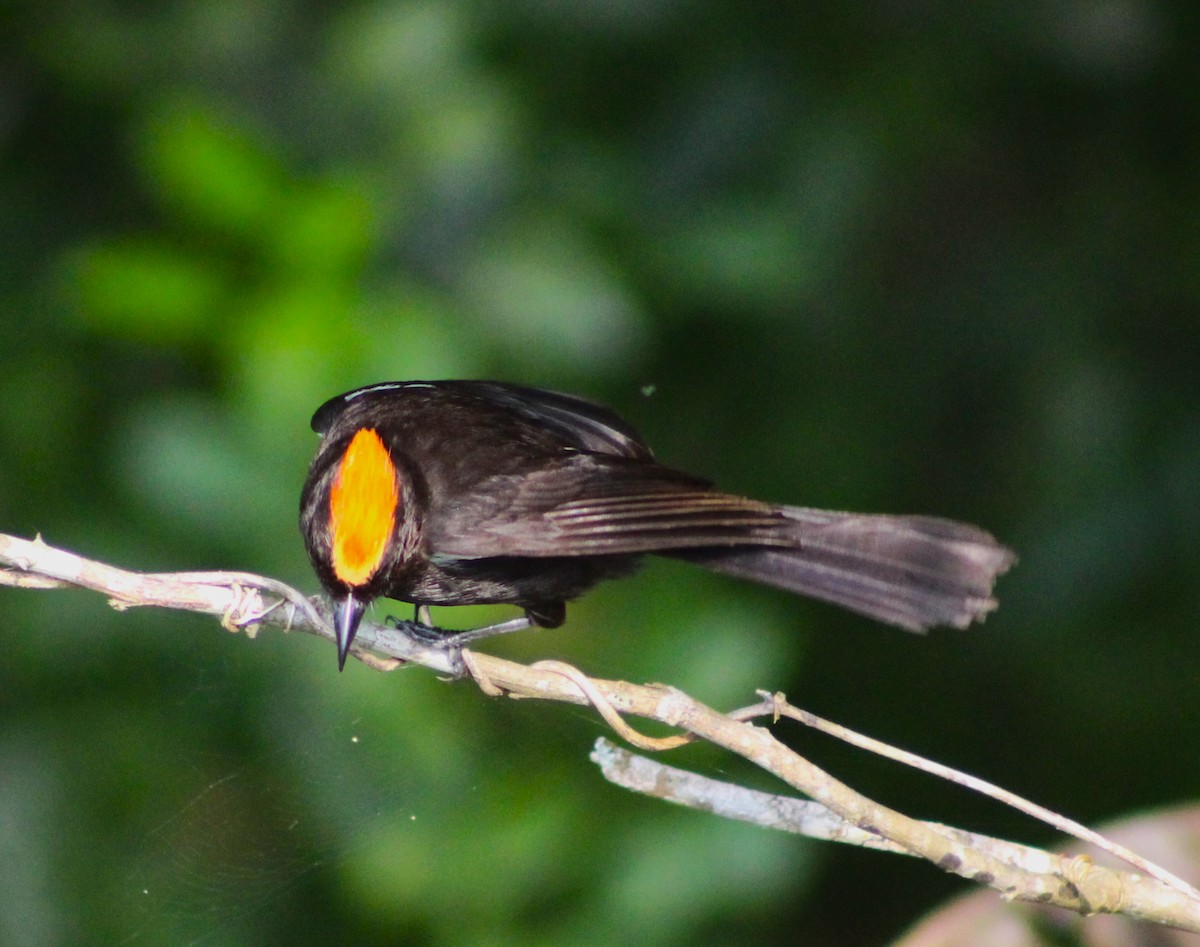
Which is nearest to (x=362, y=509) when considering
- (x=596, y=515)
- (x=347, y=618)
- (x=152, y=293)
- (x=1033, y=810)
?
(x=347, y=618)

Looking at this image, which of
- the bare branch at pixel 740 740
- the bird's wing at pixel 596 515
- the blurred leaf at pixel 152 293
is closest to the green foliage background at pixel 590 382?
the blurred leaf at pixel 152 293

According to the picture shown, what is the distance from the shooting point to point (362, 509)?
278cm

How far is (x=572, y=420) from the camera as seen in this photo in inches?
135

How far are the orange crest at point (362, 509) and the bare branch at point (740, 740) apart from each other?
1.30 feet

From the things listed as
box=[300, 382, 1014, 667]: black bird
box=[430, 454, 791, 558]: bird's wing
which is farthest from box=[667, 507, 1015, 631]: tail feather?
box=[430, 454, 791, 558]: bird's wing

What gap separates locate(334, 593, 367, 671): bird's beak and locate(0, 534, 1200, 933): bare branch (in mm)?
277

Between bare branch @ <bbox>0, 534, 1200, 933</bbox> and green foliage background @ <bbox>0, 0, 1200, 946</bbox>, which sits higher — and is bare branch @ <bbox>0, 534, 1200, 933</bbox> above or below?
below

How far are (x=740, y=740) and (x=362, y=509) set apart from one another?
1.11 meters

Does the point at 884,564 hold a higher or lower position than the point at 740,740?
higher

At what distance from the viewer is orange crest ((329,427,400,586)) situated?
2.71 meters

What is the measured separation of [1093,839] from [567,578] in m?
1.50

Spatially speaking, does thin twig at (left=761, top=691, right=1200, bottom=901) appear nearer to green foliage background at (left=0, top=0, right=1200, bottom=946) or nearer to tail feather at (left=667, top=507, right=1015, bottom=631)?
tail feather at (left=667, top=507, right=1015, bottom=631)

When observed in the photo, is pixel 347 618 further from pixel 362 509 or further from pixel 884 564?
pixel 884 564

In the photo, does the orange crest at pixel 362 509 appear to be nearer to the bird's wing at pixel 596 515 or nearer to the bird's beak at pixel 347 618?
the bird's beak at pixel 347 618
